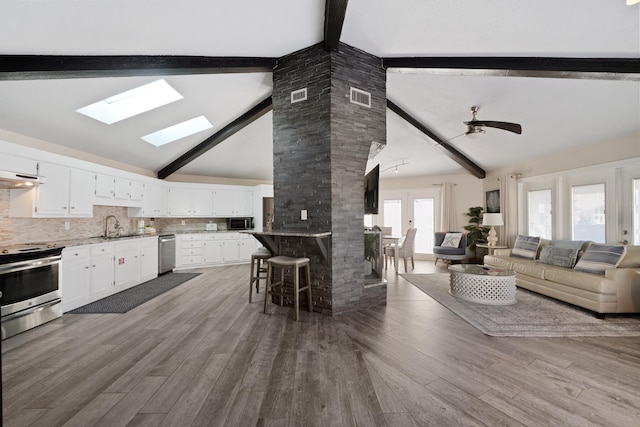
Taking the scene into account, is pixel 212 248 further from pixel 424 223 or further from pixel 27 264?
pixel 424 223

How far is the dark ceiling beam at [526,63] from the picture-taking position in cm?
314

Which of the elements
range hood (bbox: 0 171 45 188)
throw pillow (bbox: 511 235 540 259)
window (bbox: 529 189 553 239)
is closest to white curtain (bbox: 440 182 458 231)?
window (bbox: 529 189 553 239)

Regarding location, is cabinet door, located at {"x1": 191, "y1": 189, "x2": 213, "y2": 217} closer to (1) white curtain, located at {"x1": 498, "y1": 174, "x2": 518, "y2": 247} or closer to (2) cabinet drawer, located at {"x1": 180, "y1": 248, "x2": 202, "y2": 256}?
(2) cabinet drawer, located at {"x1": 180, "y1": 248, "x2": 202, "y2": 256}

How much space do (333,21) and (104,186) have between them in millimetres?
4398

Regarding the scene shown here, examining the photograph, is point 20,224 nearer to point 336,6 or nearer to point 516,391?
point 336,6

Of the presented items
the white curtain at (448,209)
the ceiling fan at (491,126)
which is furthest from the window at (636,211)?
the white curtain at (448,209)

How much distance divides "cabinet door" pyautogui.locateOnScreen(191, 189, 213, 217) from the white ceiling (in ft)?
5.42

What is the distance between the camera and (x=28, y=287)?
3090mm

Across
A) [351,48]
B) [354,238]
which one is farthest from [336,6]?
[354,238]

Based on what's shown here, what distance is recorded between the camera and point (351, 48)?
3.49 m

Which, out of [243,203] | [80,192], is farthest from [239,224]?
[80,192]

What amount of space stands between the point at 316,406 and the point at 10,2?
391 cm

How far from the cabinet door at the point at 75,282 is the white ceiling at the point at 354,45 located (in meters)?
1.85

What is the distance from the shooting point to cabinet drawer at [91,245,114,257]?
4004 millimetres
